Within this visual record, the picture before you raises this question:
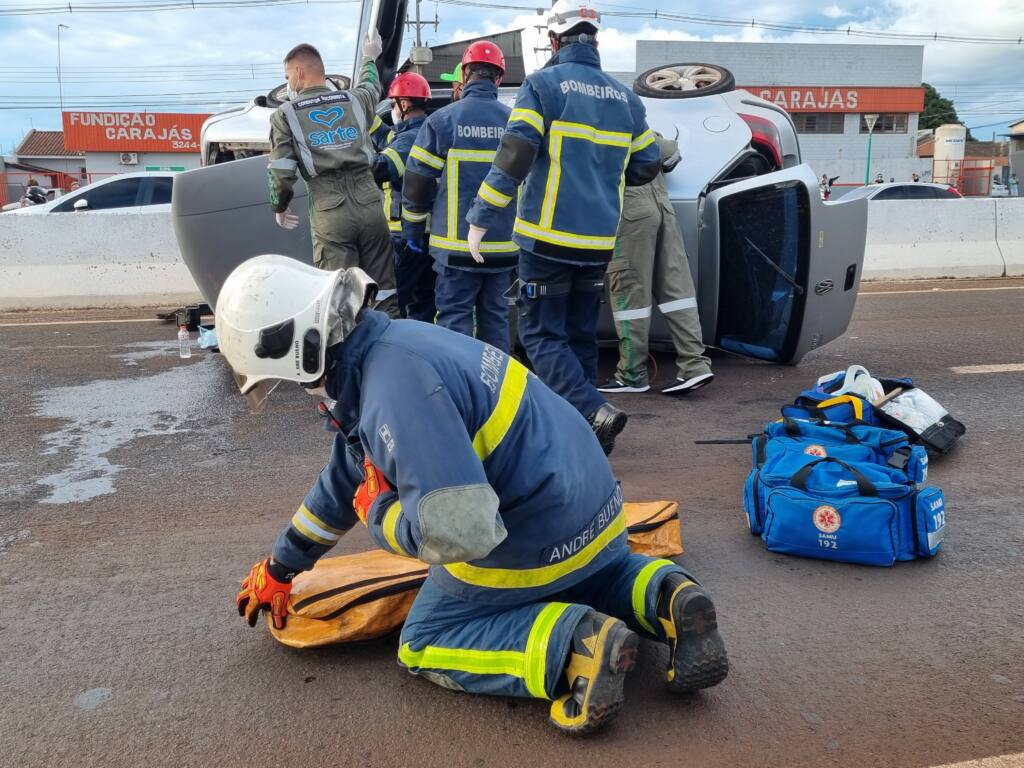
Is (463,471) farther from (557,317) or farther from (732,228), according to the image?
(732,228)

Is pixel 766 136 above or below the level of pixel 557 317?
above

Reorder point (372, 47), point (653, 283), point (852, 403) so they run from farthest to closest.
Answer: point (372, 47) → point (653, 283) → point (852, 403)

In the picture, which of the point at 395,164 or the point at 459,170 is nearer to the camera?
the point at 459,170

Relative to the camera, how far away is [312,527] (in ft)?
8.92

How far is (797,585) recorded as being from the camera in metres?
3.17

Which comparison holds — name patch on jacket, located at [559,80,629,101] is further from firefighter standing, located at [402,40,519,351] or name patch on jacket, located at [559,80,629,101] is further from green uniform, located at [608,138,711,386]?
green uniform, located at [608,138,711,386]

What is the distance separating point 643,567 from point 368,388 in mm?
918

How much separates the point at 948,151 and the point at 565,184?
43137 millimetres

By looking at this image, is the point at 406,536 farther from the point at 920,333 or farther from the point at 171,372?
the point at 920,333

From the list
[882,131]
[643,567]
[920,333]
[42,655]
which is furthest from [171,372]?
[882,131]

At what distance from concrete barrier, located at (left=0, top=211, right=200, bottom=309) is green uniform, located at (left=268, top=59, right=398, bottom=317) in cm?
456

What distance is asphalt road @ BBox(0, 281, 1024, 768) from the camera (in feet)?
7.63

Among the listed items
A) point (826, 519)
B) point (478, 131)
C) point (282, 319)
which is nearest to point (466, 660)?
point (282, 319)

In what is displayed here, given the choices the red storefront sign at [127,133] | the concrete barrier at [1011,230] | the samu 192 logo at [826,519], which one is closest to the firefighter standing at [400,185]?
the samu 192 logo at [826,519]
